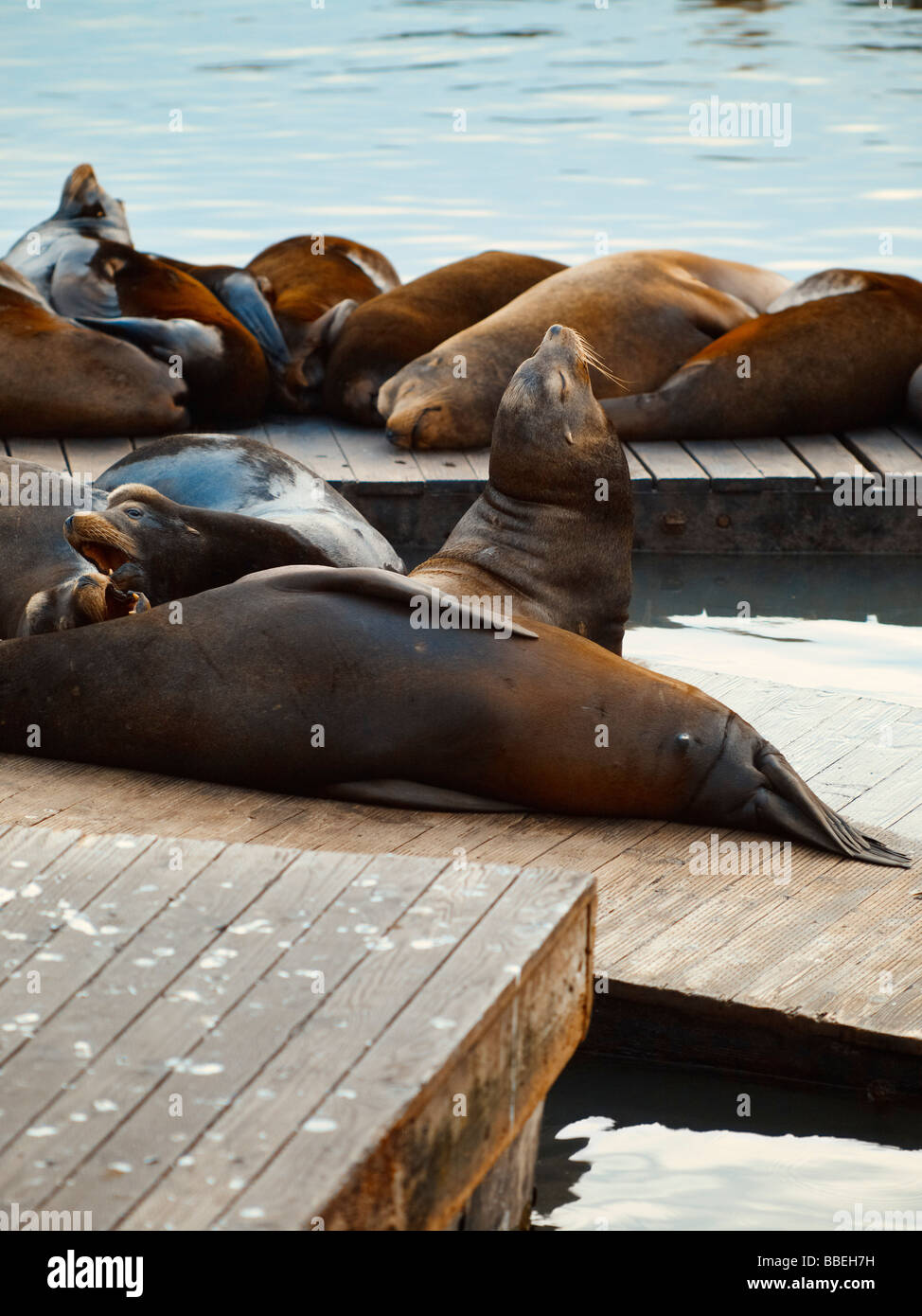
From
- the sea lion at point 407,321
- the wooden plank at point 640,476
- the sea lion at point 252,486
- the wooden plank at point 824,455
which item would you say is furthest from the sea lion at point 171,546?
the sea lion at point 407,321

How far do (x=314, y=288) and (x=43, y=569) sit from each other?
172 inches

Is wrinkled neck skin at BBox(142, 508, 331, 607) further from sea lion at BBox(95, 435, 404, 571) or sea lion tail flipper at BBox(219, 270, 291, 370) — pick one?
sea lion tail flipper at BBox(219, 270, 291, 370)

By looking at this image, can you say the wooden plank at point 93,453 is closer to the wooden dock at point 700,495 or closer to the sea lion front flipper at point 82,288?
the wooden dock at point 700,495

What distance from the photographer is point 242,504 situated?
488cm

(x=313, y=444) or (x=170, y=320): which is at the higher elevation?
(x=170, y=320)

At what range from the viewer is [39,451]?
7066mm

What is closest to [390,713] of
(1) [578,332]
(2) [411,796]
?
(2) [411,796]

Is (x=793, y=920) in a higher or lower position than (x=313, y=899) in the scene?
lower

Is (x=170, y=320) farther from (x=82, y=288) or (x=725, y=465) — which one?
(x=725, y=465)

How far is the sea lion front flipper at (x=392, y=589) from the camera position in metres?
3.73
